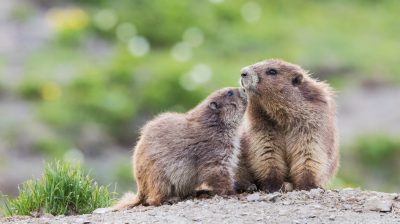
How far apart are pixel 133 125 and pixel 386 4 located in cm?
724

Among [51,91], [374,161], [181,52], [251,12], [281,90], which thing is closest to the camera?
[281,90]

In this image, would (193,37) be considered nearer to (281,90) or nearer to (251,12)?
(251,12)

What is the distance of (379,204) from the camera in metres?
8.23

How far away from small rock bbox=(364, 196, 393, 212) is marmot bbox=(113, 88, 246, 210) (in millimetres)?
1109

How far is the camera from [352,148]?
1720 centimetres

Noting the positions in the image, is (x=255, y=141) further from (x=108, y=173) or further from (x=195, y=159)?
(x=108, y=173)

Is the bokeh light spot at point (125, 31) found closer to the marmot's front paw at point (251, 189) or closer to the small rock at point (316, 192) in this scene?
the marmot's front paw at point (251, 189)

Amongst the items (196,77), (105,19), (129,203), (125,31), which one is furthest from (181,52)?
(129,203)

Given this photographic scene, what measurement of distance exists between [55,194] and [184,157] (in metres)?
1.11

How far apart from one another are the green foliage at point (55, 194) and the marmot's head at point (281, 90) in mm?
1577

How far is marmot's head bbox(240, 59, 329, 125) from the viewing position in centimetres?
896

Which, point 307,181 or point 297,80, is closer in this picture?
point 307,181

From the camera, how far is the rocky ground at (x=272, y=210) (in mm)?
7809

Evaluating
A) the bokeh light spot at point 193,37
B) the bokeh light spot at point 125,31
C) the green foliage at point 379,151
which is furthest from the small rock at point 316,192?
the bokeh light spot at point 125,31
